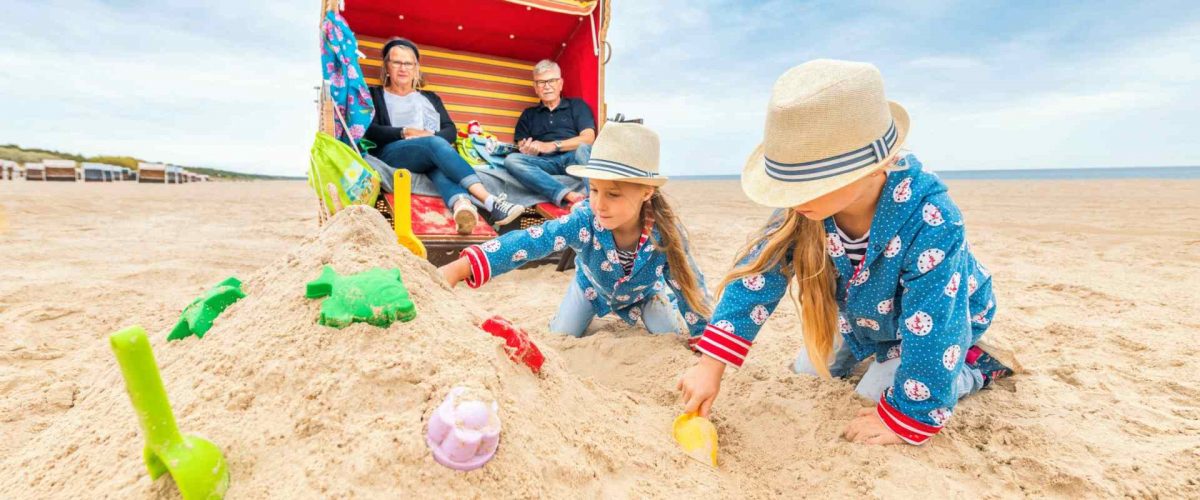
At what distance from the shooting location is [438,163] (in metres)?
4.41

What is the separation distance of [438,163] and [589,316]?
199cm

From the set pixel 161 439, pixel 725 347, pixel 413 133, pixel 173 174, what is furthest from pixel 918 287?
pixel 173 174

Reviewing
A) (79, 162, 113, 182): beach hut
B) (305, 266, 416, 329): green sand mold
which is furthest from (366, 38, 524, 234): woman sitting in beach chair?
(79, 162, 113, 182): beach hut

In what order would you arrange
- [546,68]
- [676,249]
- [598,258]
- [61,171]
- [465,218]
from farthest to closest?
[61,171] < [546,68] < [465,218] < [598,258] < [676,249]

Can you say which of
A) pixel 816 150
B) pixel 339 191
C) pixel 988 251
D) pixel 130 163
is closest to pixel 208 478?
pixel 816 150

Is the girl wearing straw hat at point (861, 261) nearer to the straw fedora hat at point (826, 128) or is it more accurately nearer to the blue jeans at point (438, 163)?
the straw fedora hat at point (826, 128)

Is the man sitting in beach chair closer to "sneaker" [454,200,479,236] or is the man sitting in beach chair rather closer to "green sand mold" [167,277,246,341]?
"sneaker" [454,200,479,236]

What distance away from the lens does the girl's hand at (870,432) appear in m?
1.80

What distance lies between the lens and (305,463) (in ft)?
3.37

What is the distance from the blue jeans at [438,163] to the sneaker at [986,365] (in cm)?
317

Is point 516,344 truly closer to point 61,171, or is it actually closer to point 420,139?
point 420,139

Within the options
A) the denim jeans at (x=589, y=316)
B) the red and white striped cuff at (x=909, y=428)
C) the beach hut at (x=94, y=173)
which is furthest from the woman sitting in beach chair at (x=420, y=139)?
the beach hut at (x=94, y=173)

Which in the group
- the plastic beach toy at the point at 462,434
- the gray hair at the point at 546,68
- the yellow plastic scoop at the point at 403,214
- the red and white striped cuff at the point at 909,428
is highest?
the gray hair at the point at 546,68

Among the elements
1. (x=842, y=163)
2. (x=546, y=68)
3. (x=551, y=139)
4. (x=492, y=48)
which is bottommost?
(x=842, y=163)
